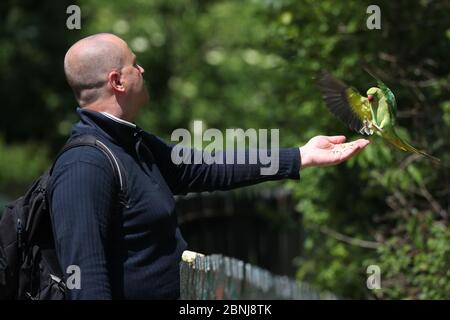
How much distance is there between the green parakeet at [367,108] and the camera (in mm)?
3627

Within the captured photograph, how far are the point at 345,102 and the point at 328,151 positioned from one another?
0.28 m

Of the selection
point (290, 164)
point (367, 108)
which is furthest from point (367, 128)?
point (290, 164)

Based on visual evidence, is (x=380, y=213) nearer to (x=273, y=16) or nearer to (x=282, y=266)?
(x=273, y=16)

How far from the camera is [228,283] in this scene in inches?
202

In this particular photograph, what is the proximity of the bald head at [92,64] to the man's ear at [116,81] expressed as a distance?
1 cm

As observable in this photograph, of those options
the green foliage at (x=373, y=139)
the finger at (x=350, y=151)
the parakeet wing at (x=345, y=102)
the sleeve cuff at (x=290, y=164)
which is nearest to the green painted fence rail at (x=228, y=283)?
the green foliage at (x=373, y=139)

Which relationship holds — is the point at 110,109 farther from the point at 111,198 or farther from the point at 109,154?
→ the point at 111,198

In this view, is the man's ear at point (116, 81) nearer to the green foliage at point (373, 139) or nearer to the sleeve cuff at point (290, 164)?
the sleeve cuff at point (290, 164)

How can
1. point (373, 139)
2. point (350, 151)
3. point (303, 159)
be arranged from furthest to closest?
point (373, 139)
point (303, 159)
point (350, 151)

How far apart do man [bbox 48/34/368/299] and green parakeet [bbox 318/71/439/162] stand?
34.1 inches

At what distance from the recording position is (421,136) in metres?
5.42

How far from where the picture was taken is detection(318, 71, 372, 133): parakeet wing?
3746 millimetres
